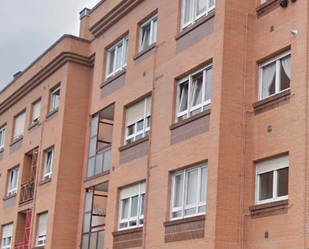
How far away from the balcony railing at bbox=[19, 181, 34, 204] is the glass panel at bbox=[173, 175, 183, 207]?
1199cm

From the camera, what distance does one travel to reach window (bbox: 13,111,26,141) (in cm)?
3394

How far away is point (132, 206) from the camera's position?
22.4m

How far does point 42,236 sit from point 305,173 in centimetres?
1511

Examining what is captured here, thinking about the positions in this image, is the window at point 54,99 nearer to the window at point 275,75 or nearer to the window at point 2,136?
the window at point 2,136

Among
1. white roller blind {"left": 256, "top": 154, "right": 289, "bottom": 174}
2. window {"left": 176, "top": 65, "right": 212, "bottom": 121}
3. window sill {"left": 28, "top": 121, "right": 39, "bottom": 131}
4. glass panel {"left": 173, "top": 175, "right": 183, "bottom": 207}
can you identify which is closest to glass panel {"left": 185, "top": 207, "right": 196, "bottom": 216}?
glass panel {"left": 173, "top": 175, "right": 183, "bottom": 207}

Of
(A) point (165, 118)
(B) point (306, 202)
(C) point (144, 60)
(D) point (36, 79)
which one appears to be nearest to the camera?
(B) point (306, 202)

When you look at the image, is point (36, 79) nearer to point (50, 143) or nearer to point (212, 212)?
point (50, 143)

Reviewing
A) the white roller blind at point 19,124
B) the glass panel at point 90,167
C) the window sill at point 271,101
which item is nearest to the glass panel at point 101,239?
the glass panel at point 90,167

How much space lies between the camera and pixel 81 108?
28953 mm

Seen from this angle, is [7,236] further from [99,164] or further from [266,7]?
[266,7]

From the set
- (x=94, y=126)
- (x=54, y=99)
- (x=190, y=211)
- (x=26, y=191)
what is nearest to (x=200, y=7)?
(x=190, y=211)

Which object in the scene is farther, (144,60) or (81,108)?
(81,108)

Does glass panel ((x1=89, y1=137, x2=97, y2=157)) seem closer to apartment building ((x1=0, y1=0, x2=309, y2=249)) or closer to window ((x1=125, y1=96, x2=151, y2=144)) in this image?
apartment building ((x1=0, y1=0, x2=309, y2=249))

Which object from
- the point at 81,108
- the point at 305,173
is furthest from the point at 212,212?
the point at 81,108
